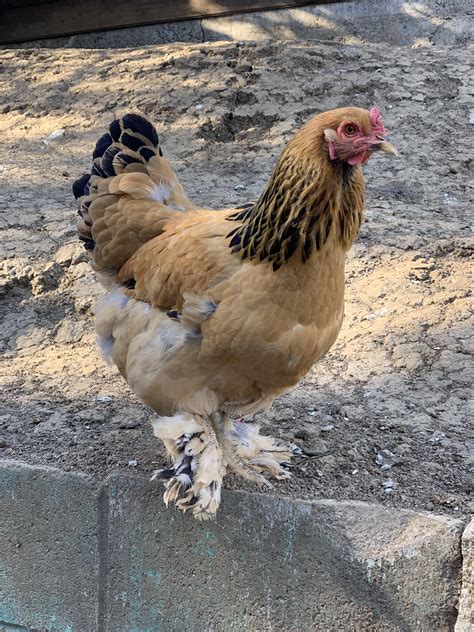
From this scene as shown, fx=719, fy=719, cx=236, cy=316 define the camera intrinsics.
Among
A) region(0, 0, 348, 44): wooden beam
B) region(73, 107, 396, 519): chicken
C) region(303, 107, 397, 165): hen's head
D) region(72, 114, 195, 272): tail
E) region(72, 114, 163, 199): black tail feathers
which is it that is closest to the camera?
region(303, 107, 397, 165): hen's head

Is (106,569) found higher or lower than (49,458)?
lower

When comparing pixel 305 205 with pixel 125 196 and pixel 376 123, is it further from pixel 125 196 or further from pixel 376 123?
pixel 125 196

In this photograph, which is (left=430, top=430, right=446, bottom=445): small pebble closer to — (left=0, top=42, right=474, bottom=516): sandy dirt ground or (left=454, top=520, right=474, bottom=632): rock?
(left=0, top=42, right=474, bottom=516): sandy dirt ground

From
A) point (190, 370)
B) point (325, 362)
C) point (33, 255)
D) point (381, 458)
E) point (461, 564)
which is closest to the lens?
point (461, 564)

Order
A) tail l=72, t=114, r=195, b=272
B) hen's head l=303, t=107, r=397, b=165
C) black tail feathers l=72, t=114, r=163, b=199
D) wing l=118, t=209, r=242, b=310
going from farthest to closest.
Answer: black tail feathers l=72, t=114, r=163, b=199 → tail l=72, t=114, r=195, b=272 → wing l=118, t=209, r=242, b=310 → hen's head l=303, t=107, r=397, b=165

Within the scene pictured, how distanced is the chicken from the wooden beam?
5.66 metres

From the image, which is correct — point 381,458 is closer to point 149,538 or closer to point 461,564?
point 461,564

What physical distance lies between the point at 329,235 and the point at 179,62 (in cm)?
533

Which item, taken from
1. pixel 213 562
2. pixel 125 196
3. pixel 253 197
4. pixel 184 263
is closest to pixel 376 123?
pixel 184 263

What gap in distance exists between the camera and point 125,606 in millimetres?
3008

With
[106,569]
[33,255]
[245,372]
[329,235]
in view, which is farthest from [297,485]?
[33,255]

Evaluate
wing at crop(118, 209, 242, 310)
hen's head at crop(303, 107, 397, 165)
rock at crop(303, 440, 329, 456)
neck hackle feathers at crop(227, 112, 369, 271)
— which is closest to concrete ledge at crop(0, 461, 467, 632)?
rock at crop(303, 440, 329, 456)

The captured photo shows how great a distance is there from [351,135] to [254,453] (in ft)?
4.72

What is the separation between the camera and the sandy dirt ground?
3.23 metres
